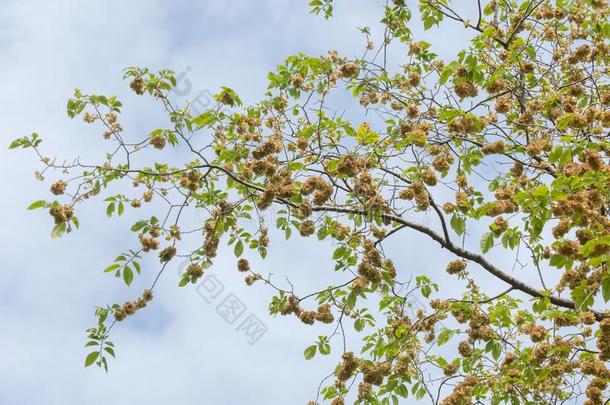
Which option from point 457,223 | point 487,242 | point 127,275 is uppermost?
point 127,275

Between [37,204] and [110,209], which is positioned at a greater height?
[110,209]

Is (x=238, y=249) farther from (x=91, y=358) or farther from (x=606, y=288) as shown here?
(x=606, y=288)

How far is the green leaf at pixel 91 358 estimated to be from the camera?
497cm

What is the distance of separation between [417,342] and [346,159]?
9.28 feet

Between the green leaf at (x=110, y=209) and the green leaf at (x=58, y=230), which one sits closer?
the green leaf at (x=58, y=230)

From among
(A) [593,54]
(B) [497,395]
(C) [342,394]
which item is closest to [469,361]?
(B) [497,395]

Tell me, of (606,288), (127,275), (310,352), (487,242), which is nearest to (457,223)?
(487,242)

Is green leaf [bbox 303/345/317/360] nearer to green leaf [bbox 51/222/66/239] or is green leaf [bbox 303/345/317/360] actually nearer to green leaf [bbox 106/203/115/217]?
green leaf [bbox 106/203/115/217]

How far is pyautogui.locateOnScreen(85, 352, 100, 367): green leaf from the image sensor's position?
16.3ft

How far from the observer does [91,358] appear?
16.5ft

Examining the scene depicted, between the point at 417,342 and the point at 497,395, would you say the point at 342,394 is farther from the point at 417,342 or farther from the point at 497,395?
the point at 497,395

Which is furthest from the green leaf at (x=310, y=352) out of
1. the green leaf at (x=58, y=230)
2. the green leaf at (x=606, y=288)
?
the green leaf at (x=606, y=288)

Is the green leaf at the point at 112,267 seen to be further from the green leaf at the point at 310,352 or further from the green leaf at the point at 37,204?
the green leaf at the point at 310,352

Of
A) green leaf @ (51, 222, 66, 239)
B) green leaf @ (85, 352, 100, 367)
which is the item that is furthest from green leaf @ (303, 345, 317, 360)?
green leaf @ (51, 222, 66, 239)
